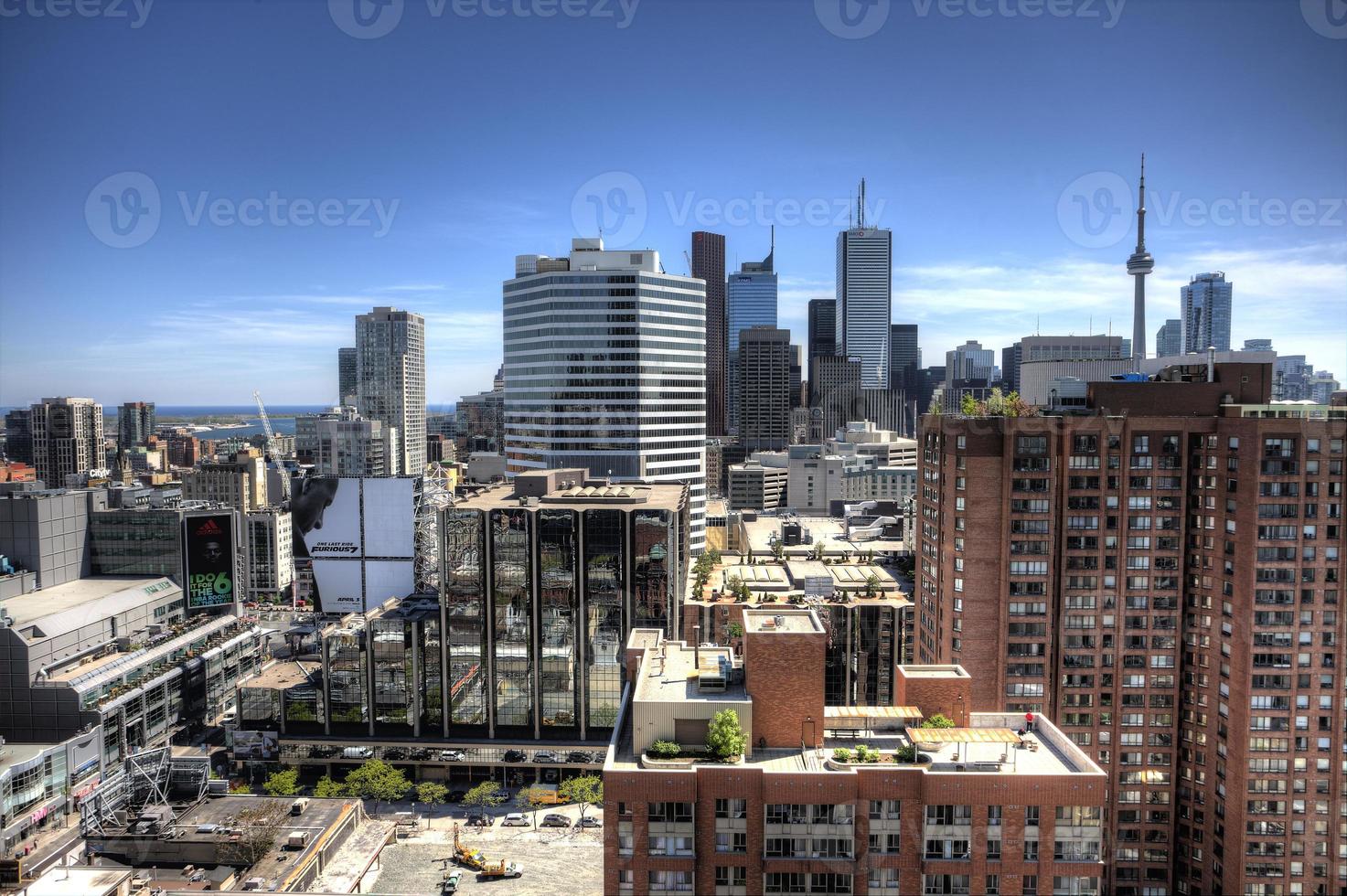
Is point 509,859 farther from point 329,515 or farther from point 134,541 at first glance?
point 134,541

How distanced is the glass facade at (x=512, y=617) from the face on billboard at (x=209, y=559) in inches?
1346

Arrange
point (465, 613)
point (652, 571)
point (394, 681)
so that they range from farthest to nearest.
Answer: point (394, 681)
point (465, 613)
point (652, 571)

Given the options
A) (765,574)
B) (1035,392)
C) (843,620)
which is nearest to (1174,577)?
(843,620)

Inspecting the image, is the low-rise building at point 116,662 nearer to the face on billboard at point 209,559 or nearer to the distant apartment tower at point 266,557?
the face on billboard at point 209,559

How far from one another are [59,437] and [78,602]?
5819 inches

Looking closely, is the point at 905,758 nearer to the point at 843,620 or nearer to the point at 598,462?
the point at 843,620

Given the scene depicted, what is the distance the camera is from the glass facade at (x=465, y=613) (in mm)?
67000

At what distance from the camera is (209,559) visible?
8244 cm

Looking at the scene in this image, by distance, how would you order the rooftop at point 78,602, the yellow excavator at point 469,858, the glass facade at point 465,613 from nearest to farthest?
the yellow excavator at point 469,858
the rooftop at point 78,602
the glass facade at point 465,613

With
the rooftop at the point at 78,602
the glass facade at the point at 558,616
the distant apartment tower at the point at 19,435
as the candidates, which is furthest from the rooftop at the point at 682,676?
the distant apartment tower at the point at 19,435

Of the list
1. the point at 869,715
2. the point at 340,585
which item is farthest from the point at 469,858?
the point at 340,585

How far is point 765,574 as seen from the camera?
83.5 metres

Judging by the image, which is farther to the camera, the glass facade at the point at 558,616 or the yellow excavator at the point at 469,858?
the glass facade at the point at 558,616

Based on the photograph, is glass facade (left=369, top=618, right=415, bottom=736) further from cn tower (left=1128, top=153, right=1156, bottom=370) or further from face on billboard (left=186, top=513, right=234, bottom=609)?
cn tower (left=1128, top=153, right=1156, bottom=370)
